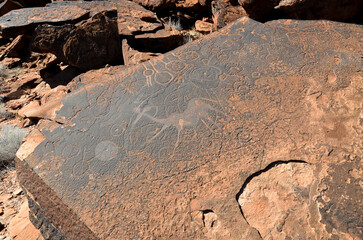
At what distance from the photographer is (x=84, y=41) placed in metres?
3.17

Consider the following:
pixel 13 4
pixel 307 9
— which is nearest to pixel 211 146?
pixel 307 9

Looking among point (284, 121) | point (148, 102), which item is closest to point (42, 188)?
point (148, 102)

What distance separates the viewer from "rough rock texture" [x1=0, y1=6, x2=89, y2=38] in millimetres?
3215

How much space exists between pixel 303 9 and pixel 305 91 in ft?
6.07

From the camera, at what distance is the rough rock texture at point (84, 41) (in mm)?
3074

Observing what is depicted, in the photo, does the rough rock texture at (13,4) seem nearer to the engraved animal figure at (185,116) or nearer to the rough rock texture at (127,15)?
the rough rock texture at (127,15)

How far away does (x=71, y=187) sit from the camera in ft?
4.45

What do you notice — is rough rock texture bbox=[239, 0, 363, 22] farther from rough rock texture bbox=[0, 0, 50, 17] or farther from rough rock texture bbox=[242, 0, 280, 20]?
rough rock texture bbox=[0, 0, 50, 17]

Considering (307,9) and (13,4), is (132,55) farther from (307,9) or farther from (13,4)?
(13,4)

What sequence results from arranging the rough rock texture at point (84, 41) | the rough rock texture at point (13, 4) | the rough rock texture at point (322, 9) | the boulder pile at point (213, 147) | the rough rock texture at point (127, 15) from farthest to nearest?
the rough rock texture at point (13, 4) < the rough rock texture at point (127, 15) < the rough rock texture at point (84, 41) < the rough rock texture at point (322, 9) < the boulder pile at point (213, 147)

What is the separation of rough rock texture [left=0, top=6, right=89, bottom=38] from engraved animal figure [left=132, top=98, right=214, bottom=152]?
8.21 ft

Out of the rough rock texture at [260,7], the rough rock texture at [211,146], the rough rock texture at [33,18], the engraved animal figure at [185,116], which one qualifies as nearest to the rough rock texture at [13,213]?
the rough rock texture at [211,146]

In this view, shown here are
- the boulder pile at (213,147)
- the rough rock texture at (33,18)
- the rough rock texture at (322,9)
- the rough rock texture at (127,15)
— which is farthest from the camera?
the rough rock texture at (127,15)

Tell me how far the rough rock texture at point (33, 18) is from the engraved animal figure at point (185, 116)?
2.50 metres
